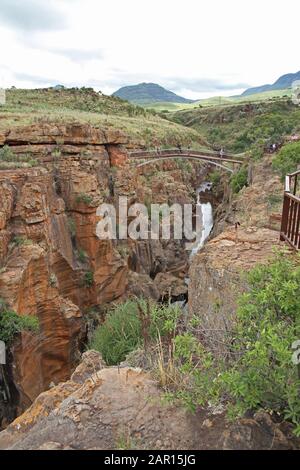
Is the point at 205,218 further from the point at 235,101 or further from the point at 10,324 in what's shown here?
the point at 235,101

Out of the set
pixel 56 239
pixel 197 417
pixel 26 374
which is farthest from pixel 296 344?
pixel 56 239

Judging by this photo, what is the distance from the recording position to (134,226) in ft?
60.6

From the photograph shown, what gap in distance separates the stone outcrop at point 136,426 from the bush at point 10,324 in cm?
→ 644

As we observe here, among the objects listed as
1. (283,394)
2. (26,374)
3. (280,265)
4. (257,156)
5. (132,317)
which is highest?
(257,156)

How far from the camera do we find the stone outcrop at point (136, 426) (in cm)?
293

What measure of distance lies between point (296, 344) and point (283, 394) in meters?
0.40

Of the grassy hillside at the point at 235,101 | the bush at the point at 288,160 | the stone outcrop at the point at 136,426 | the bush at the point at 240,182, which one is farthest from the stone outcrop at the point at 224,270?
the grassy hillside at the point at 235,101

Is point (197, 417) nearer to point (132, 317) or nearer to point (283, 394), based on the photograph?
point (283, 394)

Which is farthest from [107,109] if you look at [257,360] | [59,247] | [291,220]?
[257,360]

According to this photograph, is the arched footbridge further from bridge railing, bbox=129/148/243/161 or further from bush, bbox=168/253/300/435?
bush, bbox=168/253/300/435

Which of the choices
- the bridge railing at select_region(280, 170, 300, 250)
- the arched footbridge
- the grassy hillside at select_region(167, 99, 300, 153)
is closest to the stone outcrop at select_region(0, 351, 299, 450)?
the bridge railing at select_region(280, 170, 300, 250)

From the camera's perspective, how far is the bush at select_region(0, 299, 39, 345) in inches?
383

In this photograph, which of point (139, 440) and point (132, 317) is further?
point (132, 317)
